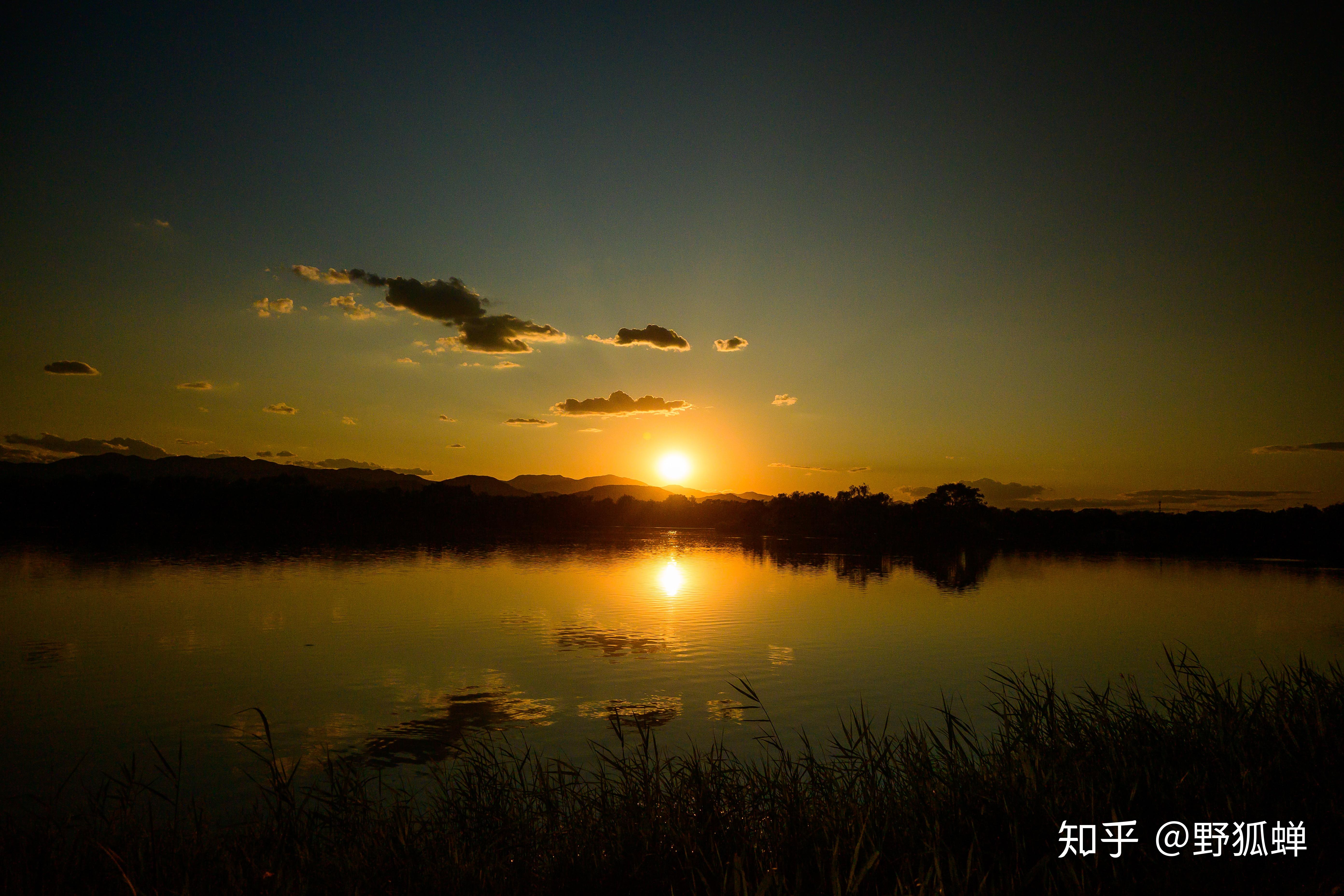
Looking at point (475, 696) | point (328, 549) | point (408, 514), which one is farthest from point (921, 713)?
point (408, 514)

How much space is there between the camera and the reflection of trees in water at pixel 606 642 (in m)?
28.0

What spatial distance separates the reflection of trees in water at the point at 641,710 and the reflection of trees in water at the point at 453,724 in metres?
1.03

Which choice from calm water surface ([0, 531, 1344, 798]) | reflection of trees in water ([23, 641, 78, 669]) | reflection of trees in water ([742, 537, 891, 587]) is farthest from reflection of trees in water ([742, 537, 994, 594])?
reflection of trees in water ([23, 641, 78, 669])

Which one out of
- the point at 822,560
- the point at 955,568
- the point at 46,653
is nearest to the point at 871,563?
the point at 822,560

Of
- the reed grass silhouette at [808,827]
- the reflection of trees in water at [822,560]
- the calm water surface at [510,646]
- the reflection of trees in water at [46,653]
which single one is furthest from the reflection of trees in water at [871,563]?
the reed grass silhouette at [808,827]

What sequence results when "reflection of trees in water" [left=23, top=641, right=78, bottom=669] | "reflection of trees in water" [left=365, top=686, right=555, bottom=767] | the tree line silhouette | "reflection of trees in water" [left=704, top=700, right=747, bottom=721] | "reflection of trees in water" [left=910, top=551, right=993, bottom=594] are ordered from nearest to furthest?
"reflection of trees in water" [left=365, top=686, right=555, bottom=767] < "reflection of trees in water" [left=704, top=700, right=747, bottom=721] < "reflection of trees in water" [left=23, top=641, right=78, bottom=669] < "reflection of trees in water" [left=910, top=551, right=993, bottom=594] < the tree line silhouette

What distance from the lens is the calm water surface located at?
17.6 m

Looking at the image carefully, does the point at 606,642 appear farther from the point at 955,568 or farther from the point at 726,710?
the point at 955,568

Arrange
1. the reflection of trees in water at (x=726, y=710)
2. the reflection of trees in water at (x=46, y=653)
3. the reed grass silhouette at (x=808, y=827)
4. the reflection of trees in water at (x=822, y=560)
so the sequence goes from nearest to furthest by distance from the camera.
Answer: the reed grass silhouette at (x=808, y=827) → the reflection of trees in water at (x=726, y=710) → the reflection of trees in water at (x=46, y=653) → the reflection of trees in water at (x=822, y=560)

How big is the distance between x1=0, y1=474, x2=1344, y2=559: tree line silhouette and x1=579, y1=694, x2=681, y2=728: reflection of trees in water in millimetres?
73217

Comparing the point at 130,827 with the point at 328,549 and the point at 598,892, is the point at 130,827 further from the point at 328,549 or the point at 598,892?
the point at 328,549

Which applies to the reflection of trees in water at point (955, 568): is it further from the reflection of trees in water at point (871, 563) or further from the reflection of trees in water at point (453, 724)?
the reflection of trees in water at point (453, 724)

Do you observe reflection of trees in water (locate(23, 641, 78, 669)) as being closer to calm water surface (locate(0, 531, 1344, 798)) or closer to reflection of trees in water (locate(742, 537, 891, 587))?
calm water surface (locate(0, 531, 1344, 798))

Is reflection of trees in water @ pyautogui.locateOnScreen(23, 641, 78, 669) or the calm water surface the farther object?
reflection of trees in water @ pyautogui.locateOnScreen(23, 641, 78, 669)
